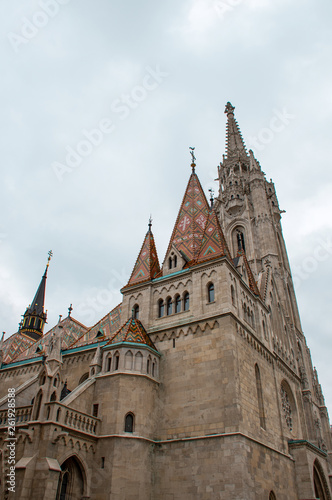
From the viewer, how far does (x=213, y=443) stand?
52.2 ft

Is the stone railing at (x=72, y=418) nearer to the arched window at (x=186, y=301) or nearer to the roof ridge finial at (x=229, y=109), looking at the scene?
the arched window at (x=186, y=301)

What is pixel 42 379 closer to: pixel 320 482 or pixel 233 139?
pixel 320 482

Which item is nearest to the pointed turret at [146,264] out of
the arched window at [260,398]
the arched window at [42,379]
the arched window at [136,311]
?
the arched window at [136,311]

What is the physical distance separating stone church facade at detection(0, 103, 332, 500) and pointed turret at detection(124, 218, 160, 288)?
0.10 meters

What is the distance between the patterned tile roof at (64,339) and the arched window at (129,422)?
30.8 ft

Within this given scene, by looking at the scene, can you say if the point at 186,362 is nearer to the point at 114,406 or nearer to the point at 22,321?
the point at 114,406

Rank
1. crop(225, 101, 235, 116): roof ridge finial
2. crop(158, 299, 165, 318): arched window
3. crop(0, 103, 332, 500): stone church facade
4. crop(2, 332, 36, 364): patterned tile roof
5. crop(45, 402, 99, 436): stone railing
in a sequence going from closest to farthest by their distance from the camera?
crop(45, 402, 99, 436): stone railing → crop(0, 103, 332, 500): stone church facade → crop(158, 299, 165, 318): arched window → crop(2, 332, 36, 364): patterned tile roof → crop(225, 101, 235, 116): roof ridge finial

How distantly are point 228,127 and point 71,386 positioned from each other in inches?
1830

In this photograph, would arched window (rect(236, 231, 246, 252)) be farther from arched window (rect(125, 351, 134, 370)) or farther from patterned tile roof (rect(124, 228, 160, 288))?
arched window (rect(125, 351, 134, 370))

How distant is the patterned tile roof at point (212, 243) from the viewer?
20.9 metres

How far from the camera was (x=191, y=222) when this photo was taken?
83.6ft

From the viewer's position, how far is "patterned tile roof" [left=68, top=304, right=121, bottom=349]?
24219 millimetres

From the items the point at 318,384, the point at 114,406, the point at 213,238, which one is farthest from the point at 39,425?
the point at 318,384

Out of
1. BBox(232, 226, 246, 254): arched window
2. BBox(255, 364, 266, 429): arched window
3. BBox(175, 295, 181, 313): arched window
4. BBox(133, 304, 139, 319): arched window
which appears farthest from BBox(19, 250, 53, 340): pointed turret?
BBox(255, 364, 266, 429): arched window
